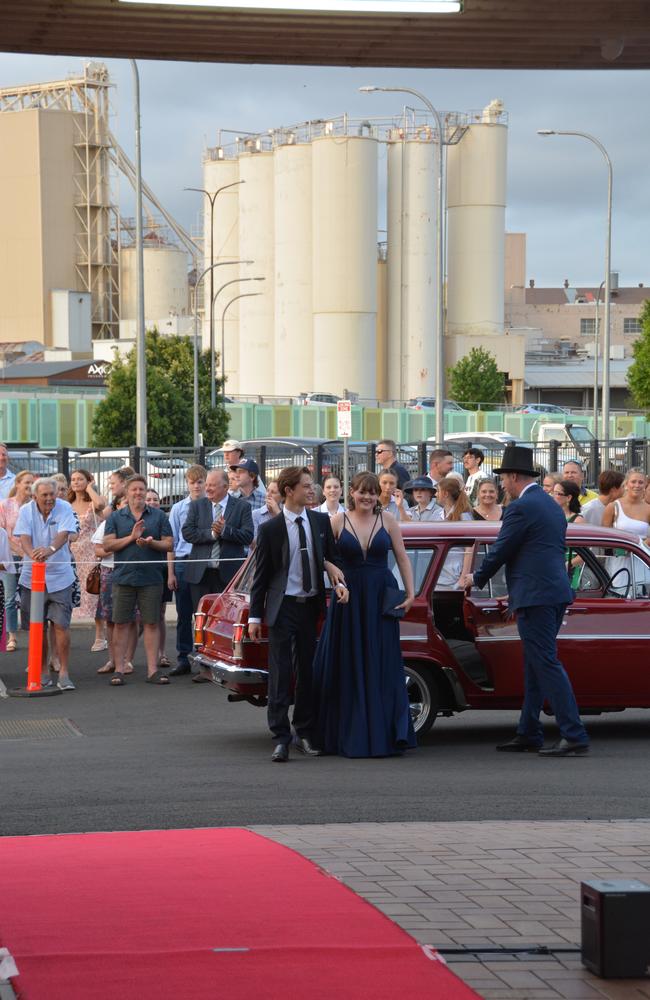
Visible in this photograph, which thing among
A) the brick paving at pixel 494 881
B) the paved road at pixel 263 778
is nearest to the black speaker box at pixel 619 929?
the brick paving at pixel 494 881

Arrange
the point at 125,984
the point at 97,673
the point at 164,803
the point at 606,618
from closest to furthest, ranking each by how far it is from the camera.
→ the point at 125,984, the point at 164,803, the point at 606,618, the point at 97,673

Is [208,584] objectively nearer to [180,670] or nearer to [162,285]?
[180,670]

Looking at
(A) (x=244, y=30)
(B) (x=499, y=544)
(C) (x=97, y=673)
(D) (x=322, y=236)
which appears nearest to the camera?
(A) (x=244, y=30)

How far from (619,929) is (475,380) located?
82.9 m

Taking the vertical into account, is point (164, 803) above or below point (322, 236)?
below

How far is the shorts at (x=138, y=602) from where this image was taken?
14.8 meters

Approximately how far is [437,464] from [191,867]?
1040 cm

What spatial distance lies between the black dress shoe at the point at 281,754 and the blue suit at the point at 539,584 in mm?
1794

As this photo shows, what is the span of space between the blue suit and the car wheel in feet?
2.78

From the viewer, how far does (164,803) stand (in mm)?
8922

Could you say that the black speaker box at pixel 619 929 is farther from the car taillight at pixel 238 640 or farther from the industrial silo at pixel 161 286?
the industrial silo at pixel 161 286

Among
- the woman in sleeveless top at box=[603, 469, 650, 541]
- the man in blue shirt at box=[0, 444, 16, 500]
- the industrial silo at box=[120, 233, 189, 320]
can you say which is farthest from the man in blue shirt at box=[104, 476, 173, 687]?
the industrial silo at box=[120, 233, 189, 320]

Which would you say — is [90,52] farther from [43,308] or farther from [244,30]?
[43,308]

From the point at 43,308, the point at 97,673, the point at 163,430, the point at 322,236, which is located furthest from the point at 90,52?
the point at 43,308
